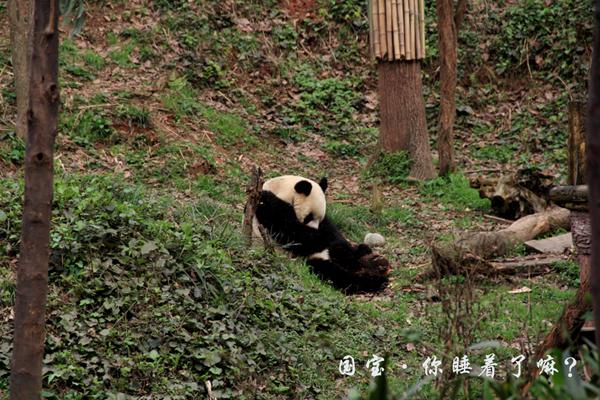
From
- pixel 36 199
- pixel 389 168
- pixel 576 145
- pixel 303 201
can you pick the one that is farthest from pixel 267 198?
pixel 36 199

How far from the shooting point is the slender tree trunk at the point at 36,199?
3568 millimetres

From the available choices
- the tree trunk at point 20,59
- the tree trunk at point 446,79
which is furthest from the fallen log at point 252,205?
the tree trunk at point 446,79

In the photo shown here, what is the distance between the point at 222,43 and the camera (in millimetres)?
13977

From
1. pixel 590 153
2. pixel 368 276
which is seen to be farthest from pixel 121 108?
pixel 590 153

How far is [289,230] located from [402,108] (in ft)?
13.8

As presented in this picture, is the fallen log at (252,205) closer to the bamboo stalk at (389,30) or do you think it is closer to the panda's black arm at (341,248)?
the panda's black arm at (341,248)

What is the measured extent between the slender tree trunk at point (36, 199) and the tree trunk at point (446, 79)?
314 inches

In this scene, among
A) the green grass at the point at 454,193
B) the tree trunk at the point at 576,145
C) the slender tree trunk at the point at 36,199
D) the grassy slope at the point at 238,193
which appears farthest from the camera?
the green grass at the point at 454,193

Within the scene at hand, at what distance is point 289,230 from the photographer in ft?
26.2

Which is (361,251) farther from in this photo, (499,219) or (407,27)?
(407,27)

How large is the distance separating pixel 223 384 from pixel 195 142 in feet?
20.1

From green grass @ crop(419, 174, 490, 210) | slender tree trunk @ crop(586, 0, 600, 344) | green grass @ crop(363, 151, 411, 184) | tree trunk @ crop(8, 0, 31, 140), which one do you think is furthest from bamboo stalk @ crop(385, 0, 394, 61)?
slender tree trunk @ crop(586, 0, 600, 344)

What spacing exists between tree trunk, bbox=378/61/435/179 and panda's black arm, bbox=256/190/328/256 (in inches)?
153

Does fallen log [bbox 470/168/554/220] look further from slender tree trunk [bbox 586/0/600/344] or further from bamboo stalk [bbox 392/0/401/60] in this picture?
slender tree trunk [bbox 586/0/600/344]
